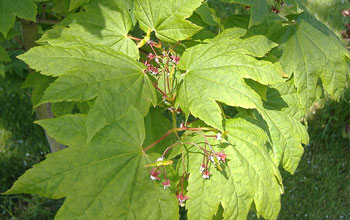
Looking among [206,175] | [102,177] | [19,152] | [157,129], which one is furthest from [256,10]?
[19,152]

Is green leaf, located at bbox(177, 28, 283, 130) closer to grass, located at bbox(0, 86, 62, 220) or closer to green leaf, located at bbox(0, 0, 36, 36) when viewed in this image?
green leaf, located at bbox(0, 0, 36, 36)

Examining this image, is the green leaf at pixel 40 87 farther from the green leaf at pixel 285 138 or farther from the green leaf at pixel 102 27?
the green leaf at pixel 285 138

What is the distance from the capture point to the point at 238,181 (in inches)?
49.6

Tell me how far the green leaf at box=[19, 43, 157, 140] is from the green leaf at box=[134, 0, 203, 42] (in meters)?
0.20

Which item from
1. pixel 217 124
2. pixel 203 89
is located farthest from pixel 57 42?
pixel 217 124

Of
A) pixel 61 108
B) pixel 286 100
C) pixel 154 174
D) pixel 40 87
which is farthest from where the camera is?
pixel 40 87

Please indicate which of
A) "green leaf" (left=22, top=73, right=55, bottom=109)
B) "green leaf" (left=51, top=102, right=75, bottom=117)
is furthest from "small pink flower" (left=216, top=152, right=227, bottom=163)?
"green leaf" (left=22, top=73, right=55, bottom=109)

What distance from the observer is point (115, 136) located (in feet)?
4.16

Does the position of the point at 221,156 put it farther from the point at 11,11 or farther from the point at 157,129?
the point at 11,11

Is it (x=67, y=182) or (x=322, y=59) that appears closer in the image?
(x=67, y=182)

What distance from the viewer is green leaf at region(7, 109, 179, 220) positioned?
3.84 ft

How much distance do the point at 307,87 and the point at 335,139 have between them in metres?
2.63

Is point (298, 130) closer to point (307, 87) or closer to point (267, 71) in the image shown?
point (307, 87)

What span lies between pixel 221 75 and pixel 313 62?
0.58 m
